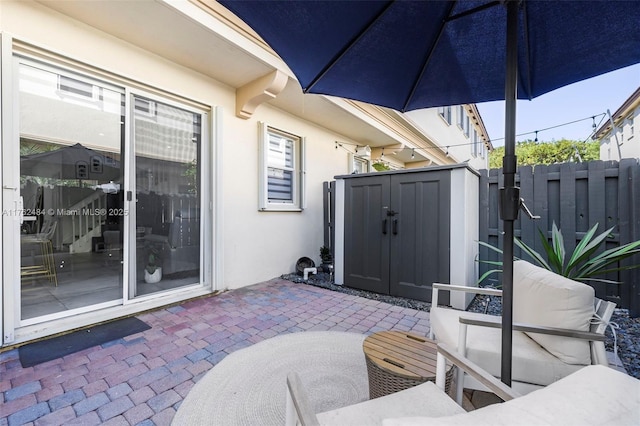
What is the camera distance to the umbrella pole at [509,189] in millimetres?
1185

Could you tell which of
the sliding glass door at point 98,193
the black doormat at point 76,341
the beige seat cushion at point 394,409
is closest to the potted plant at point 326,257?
the sliding glass door at point 98,193

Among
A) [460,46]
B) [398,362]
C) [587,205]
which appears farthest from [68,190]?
[587,205]

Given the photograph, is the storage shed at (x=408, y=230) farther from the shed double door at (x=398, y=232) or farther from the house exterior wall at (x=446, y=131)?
the house exterior wall at (x=446, y=131)

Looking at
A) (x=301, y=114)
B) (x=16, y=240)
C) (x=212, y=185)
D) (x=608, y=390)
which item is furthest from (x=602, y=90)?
(x=16, y=240)

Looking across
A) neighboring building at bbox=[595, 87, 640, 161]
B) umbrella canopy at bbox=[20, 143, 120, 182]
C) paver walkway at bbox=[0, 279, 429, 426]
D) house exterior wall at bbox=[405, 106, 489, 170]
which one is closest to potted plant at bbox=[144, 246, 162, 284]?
paver walkway at bbox=[0, 279, 429, 426]

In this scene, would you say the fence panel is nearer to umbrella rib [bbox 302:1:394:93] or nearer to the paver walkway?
the paver walkway

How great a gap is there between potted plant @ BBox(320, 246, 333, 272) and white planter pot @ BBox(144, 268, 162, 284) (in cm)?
277

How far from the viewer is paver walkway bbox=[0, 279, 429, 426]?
5.74ft

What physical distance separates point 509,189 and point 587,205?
3290mm

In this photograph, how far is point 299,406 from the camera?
0.98 metres

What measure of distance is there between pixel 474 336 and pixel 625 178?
3060 mm

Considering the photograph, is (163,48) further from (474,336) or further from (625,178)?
(625,178)

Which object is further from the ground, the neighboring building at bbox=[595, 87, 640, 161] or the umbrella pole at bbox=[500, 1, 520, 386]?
the neighboring building at bbox=[595, 87, 640, 161]

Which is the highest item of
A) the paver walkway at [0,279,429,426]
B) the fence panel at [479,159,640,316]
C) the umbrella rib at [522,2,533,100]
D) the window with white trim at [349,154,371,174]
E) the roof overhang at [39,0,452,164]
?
the roof overhang at [39,0,452,164]
